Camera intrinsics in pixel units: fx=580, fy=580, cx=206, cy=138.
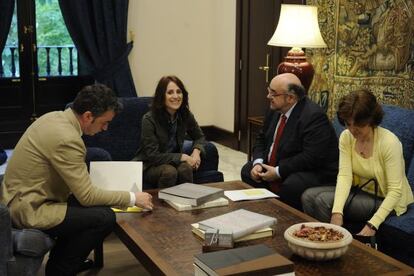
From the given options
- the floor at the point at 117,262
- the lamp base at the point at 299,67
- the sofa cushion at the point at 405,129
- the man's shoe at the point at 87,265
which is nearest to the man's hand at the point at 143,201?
the floor at the point at 117,262

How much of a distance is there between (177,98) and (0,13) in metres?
2.97

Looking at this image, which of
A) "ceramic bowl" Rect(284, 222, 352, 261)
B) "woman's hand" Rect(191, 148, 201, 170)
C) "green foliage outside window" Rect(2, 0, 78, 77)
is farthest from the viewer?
"green foliage outside window" Rect(2, 0, 78, 77)

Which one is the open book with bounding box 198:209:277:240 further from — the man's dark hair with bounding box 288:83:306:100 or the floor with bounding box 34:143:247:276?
the man's dark hair with bounding box 288:83:306:100

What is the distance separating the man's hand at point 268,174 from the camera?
3527mm

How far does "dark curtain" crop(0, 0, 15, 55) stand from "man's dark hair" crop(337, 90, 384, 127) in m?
4.06

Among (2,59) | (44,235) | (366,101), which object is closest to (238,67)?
(2,59)

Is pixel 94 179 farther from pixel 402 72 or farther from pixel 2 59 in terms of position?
pixel 2 59

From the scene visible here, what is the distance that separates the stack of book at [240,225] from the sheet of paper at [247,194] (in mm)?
435

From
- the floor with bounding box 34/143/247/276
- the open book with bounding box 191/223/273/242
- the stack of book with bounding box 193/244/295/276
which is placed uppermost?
the stack of book with bounding box 193/244/295/276

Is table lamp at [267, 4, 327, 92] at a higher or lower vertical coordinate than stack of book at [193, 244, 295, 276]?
higher

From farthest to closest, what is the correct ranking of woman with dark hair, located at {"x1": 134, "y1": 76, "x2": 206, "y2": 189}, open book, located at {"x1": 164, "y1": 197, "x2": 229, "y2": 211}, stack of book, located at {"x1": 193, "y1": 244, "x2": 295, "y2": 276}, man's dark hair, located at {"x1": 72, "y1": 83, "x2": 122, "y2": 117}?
woman with dark hair, located at {"x1": 134, "y1": 76, "x2": 206, "y2": 189}
open book, located at {"x1": 164, "y1": 197, "x2": 229, "y2": 211}
man's dark hair, located at {"x1": 72, "y1": 83, "x2": 122, "y2": 117}
stack of book, located at {"x1": 193, "y1": 244, "x2": 295, "y2": 276}

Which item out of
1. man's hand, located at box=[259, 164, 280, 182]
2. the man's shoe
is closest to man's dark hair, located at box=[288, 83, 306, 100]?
man's hand, located at box=[259, 164, 280, 182]

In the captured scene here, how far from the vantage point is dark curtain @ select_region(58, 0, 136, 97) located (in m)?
6.02

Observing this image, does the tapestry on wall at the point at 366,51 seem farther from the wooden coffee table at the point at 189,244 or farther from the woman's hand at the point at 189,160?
the wooden coffee table at the point at 189,244
